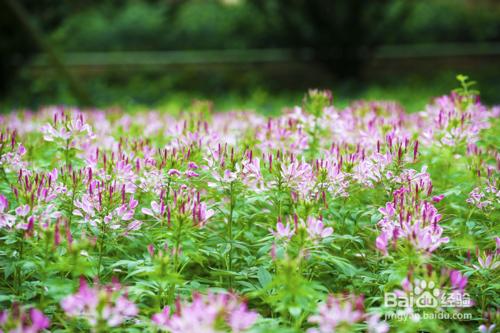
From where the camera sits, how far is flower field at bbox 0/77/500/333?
1736 millimetres

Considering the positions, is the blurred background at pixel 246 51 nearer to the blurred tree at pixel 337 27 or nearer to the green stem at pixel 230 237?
the blurred tree at pixel 337 27

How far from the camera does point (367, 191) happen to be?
2.56 meters

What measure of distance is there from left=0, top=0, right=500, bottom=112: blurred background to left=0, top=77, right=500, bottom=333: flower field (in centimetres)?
538

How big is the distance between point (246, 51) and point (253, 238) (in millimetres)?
10099

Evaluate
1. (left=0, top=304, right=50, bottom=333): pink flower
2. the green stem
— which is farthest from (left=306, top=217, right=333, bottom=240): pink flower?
(left=0, top=304, right=50, bottom=333): pink flower

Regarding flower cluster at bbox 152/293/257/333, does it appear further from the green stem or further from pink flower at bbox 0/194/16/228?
pink flower at bbox 0/194/16/228

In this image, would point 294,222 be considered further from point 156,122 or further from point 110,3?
point 110,3

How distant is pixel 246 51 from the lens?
39.5 ft

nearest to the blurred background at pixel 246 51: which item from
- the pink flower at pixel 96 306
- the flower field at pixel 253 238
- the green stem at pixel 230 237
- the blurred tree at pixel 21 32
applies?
the blurred tree at pixel 21 32

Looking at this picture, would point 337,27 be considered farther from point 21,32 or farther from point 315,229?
point 315,229

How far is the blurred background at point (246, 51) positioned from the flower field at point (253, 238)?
538cm

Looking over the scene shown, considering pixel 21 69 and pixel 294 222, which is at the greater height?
pixel 21 69

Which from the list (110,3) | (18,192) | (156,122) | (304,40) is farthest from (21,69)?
(18,192)

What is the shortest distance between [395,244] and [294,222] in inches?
12.9
